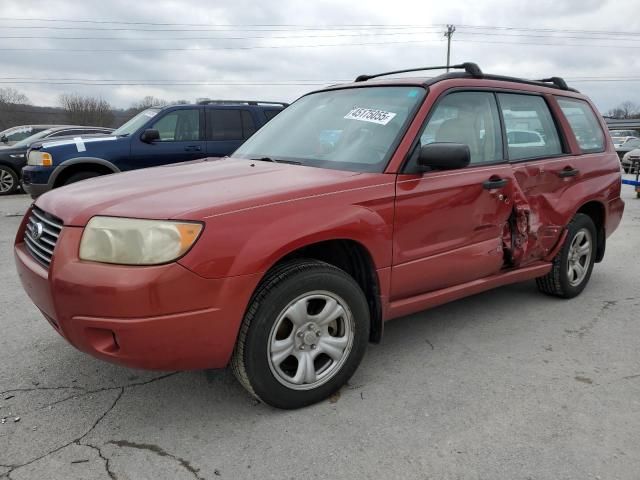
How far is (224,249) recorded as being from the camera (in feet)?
7.37

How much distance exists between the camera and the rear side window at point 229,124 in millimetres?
8586

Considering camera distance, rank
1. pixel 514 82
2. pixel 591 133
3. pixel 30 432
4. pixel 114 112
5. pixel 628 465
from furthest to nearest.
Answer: pixel 114 112 → pixel 591 133 → pixel 514 82 → pixel 30 432 → pixel 628 465

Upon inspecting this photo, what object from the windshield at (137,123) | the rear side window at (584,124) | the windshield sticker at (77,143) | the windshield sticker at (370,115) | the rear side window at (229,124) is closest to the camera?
the windshield sticker at (370,115)

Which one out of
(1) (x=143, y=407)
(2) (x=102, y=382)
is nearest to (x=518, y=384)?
(1) (x=143, y=407)

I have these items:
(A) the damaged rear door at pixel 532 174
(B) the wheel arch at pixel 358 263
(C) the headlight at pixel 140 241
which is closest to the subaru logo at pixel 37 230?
(C) the headlight at pixel 140 241

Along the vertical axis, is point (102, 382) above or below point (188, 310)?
below

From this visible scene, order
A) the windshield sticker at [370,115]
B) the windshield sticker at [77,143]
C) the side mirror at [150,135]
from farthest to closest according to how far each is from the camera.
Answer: the side mirror at [150,135]
the windshield sticker at [77,143]
the windshield sticker at [370,115]

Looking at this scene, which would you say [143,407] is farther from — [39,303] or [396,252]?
[396,252]

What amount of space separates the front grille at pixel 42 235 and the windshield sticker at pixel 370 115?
6.09 ft

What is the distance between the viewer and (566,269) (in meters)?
4.23

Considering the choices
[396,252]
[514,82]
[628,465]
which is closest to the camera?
[628,465]

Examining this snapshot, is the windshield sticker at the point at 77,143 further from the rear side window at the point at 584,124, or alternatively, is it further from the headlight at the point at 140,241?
the rear side window at the point at 584,124

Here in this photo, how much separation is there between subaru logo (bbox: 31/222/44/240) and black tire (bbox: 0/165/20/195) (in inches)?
420

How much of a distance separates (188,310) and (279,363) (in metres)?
0.58
